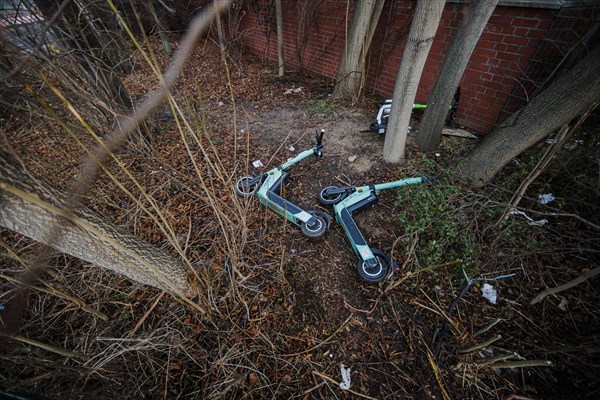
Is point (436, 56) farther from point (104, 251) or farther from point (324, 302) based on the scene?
point (104, 251)

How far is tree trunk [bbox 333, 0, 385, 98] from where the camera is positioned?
4148 millimetres

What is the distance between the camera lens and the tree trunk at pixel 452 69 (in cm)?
256

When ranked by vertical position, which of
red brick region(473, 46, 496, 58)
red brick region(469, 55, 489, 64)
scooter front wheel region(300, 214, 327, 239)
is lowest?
scooter front wheel region(300, 214, 327, 239)

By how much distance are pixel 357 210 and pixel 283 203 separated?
84cm

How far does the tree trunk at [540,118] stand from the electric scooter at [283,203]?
190 centimetres

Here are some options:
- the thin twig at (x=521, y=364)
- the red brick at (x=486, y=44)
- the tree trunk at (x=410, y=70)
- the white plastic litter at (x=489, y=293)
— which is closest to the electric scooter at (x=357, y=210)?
the tree trunk at (x=410, y=70)

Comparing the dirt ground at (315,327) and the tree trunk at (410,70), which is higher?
the tree trunk at (410,70)

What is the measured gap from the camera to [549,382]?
5.42 ft

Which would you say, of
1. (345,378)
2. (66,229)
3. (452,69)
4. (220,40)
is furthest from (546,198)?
(66,229)

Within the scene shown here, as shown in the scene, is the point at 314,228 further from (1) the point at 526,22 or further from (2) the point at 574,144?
(1) the point at 526,22

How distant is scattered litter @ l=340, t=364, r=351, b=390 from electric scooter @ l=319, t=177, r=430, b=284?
0.69 meters

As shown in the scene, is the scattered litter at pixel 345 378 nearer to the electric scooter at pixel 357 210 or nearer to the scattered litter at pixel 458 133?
the electric scooter at pixel 357 210

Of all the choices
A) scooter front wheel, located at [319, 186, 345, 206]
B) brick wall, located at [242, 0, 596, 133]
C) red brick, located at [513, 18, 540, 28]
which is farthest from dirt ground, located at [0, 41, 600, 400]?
red brick, located at [513, 18, 540, 28]

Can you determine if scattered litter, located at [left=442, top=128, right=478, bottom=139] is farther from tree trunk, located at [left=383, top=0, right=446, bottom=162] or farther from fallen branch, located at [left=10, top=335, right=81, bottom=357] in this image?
fallen branch, located at [left=10, top=335, right=81, bottom=357]
